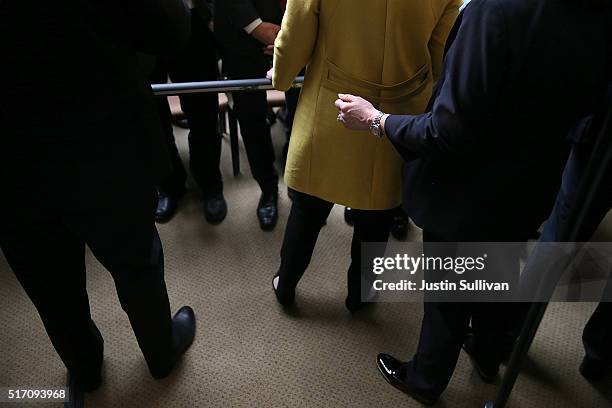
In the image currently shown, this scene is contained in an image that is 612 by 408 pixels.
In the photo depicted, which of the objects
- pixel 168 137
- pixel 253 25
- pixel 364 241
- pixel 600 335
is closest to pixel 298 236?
pixel 364 241

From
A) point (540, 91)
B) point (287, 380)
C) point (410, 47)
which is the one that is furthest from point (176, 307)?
point (540, 91)

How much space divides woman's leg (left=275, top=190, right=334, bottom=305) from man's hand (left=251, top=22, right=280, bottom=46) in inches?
20.8

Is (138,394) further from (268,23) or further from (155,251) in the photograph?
(268,23)

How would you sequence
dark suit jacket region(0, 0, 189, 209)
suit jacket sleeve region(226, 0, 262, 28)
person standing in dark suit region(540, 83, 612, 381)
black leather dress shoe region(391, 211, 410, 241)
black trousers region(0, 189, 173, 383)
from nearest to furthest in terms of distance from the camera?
dark suit jacket region(0, 0, 189, 209), black trousers region(0, 189, 173, 383), person standing in dark suit region(540, 83, 612, 381), suit jacket sleeve region(226, 0, 262, 28), black leather dress shoe region(391, 211, 410, 241)

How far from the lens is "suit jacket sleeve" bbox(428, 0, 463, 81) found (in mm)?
1091

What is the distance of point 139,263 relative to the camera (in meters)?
1.17

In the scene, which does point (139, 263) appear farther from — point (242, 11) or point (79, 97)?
point (242, 11)

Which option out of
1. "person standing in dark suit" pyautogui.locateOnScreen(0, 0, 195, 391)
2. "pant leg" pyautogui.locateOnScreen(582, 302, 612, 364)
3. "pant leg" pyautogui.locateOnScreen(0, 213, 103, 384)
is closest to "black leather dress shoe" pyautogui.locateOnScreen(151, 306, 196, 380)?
"pant leg" pyautogui.locateOnScreen(0, 213, 103, 384)

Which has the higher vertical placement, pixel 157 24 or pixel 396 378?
pixel 157 24

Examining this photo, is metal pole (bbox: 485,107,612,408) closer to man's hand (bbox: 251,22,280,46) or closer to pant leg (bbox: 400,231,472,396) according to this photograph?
pant leg (bbox: 400,231,472,396)

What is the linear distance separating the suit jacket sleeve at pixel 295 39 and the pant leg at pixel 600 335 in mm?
1140

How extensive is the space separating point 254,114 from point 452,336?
1.10 metres

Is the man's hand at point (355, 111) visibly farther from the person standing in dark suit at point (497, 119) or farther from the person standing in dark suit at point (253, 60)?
the person standing in dark suit at point (253, 60)

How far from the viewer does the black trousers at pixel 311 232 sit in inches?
55.8
